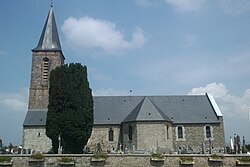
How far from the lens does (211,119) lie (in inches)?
1363

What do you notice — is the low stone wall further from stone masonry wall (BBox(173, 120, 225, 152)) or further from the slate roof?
stone masonry wall (BBox(173, 120, 225, 152))

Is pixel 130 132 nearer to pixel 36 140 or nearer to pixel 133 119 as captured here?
pixel 133 119

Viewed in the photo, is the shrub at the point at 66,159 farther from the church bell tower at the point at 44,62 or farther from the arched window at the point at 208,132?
the arched window at the point at 208,132

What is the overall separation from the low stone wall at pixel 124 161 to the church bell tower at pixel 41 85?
1574 cm

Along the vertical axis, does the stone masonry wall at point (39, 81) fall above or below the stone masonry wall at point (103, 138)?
above

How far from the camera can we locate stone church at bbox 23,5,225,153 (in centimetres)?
3029

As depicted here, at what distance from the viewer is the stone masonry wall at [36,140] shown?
33.3 meters

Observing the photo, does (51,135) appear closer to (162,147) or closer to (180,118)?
(162,147)

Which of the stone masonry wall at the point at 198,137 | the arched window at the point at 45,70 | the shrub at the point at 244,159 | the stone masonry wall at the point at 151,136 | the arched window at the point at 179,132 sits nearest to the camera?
the shrub at the point at 244,159

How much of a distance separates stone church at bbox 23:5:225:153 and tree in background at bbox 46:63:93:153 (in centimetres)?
629

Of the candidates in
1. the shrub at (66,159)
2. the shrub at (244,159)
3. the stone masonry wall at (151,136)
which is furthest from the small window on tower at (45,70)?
the shrub at (244,159)

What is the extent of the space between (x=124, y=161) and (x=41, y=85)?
69.4ft

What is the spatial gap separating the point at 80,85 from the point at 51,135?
17.7ft

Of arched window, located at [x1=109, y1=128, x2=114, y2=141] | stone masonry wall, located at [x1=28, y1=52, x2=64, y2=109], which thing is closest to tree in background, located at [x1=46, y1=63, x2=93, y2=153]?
arched window, located at [x1=109, y1=128, x2=114, y2=141]
